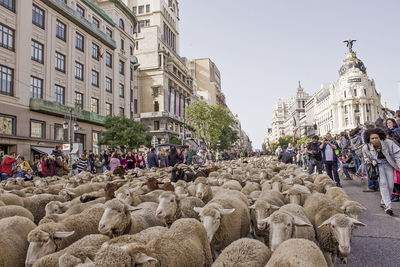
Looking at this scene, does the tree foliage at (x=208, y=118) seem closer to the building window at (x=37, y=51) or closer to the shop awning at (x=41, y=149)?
the building window at (x=37, y=51)

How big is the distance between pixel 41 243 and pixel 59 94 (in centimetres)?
2949

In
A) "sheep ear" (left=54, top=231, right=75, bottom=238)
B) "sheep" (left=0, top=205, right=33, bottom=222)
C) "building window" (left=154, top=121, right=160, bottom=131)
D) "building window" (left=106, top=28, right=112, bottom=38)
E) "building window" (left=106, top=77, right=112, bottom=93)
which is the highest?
"building window" (left=106, top=28, right=112, bottom=38)

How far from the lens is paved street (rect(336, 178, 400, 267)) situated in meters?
3.87

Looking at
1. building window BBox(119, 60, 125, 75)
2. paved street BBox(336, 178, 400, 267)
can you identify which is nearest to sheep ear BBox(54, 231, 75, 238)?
paved street BBox(336, 178, 400, 267)

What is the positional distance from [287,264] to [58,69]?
31574mm

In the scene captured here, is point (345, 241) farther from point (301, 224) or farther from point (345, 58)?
point (345, 58)

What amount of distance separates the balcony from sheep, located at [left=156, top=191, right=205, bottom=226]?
24.6 meters

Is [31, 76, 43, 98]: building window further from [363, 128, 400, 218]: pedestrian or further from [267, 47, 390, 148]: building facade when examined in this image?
[267, 47, 390, 148]: building facade

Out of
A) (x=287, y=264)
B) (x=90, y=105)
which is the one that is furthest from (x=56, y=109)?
(x=287, y=264)

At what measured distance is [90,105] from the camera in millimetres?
34188

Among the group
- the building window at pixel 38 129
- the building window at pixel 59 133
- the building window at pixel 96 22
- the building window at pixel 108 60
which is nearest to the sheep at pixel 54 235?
the building window at pixel 38 129

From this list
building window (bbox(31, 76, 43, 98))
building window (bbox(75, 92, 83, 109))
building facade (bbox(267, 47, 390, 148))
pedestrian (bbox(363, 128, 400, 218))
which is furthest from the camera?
building facade (bbox(267, 47, 390, 148))

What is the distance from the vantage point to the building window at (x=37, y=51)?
26.4m

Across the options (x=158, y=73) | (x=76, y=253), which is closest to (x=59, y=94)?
(x=76, y=253)
